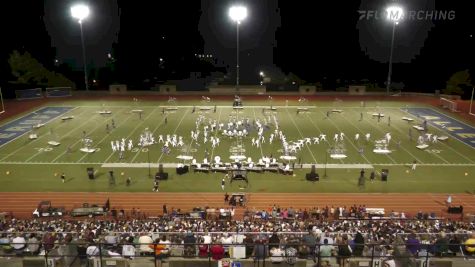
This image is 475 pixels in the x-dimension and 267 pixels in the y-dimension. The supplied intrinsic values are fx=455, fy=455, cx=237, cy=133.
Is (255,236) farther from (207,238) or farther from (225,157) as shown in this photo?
(225,157)

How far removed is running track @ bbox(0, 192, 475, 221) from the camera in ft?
74.0

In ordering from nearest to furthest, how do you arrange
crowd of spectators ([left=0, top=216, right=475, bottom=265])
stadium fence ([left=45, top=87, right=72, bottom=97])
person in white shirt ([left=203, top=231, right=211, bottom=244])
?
crowd of spectators ([left=0, top=216, right=475, bottom=265])
person in white shirt ([left=203, top=231, right=211, bottom=244])
stadium fence ([left=45, top=87, right=72, bottom=97])

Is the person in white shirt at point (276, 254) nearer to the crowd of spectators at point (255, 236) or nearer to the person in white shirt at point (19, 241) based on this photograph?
the crowd of spectators at point (255, 236)

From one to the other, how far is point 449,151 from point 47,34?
63.4 metres

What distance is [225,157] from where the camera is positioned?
30016mm

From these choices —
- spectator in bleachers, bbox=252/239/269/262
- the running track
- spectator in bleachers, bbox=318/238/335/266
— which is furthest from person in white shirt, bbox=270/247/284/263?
the running track

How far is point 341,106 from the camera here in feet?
163

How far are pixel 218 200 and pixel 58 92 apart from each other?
39083 millimetres

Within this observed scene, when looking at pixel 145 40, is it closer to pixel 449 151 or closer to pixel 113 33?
pixel 113 33

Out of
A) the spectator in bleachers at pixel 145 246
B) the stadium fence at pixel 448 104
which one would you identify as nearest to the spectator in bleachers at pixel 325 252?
the spectator in bleachers at pixel 145 246

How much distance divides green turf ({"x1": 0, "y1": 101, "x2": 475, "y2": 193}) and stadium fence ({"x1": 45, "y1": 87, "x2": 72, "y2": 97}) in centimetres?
1216

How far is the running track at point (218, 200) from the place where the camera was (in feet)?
74.0

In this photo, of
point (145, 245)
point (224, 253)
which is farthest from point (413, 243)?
point (145, 245)

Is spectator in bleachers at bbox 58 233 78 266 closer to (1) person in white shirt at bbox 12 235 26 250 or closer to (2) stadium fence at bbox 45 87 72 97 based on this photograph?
(1) person in white shirt at bbox 12 235 26 250
